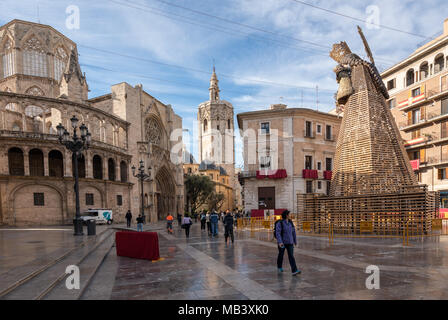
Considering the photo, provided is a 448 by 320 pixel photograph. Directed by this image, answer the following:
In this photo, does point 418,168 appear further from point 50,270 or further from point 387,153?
point 50,270

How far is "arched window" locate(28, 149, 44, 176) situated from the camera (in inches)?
1087

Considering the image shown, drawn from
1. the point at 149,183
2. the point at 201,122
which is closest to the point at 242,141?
the point at 149,183

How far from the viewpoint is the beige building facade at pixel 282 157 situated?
A: 32469 mm

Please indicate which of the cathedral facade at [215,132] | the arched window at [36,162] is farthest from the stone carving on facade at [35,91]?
the cathedral facade at [215,132]

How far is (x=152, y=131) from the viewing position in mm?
42062

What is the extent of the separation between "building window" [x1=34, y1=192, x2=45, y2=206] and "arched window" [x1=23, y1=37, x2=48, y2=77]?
21.5 m

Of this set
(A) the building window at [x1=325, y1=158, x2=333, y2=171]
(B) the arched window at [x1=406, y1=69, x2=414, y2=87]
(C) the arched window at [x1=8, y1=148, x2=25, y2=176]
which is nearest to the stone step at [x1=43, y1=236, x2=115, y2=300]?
(C) the arched window at [x1=8, y1=148, x2=25, y2=176]

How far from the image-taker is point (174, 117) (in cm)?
4750

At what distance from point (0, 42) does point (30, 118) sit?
448 inches

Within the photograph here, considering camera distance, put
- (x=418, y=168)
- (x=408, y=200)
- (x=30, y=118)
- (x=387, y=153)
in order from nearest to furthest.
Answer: (x=408, y=200), (x=387, y=153), (x=418, y=168), (x=30, y=118)

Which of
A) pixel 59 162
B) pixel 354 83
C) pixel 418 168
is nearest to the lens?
pixel 354 83

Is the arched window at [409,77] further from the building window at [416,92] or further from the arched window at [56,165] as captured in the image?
the arched window at [56,165]

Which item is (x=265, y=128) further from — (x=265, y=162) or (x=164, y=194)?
(x=164, y=194)

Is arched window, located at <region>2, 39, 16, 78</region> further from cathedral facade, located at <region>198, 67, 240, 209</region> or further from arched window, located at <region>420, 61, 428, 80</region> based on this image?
arched window, located at <region>420, 61, 428, 80</region>
